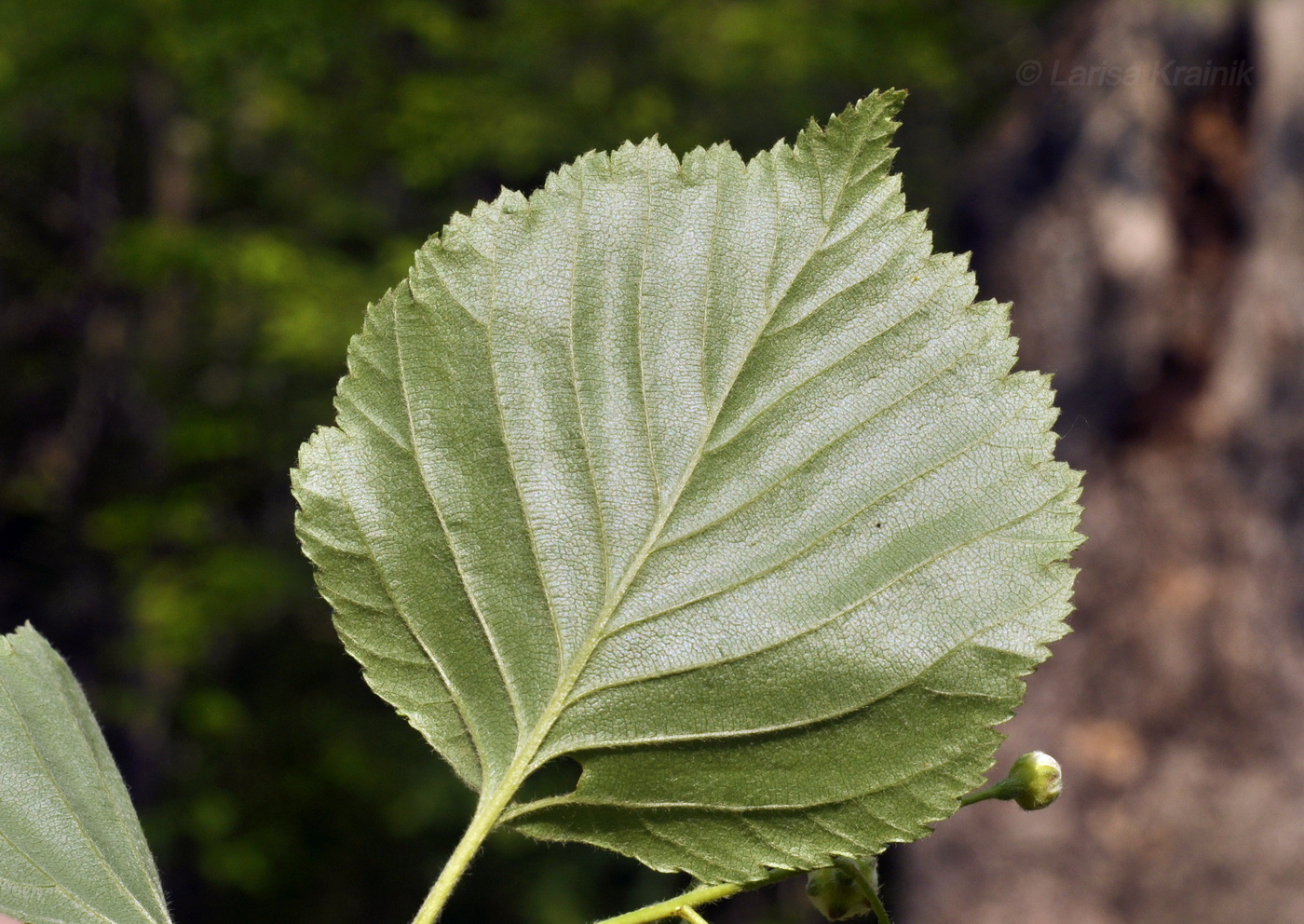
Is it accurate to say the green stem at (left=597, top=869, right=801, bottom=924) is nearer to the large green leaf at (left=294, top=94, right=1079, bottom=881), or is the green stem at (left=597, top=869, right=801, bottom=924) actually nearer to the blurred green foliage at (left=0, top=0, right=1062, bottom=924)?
the large green leaf at (left=294, top=94, right=1079, bottom=881)

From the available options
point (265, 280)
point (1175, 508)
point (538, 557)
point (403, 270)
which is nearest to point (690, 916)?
point (538, 557)

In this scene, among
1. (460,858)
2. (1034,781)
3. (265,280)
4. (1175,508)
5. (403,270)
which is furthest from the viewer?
(265,280)

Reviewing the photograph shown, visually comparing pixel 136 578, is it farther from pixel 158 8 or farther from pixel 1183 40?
pixel 1183 40

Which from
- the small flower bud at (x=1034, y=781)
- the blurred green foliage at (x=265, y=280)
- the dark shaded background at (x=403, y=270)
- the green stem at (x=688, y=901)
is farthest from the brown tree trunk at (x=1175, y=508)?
the green stem at (x=688, y=901)

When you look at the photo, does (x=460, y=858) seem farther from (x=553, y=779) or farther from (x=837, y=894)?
(x=837, y=894)

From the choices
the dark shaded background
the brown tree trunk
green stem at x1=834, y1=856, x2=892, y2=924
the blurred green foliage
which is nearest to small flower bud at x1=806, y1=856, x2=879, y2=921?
green stem at x1=834, y1=856, x2=892, y2=924

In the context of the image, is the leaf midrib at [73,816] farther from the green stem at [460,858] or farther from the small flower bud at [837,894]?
the small flower bud at [837,894]
